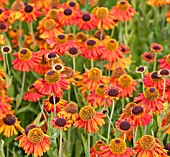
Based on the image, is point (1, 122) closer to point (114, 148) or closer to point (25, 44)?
point (114, 148)

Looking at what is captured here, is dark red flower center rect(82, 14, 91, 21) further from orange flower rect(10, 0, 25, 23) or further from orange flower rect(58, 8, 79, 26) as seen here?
orange flower rect(10, 0, 25, 23)

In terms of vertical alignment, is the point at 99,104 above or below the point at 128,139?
above

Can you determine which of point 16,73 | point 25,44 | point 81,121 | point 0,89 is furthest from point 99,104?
point 25,44

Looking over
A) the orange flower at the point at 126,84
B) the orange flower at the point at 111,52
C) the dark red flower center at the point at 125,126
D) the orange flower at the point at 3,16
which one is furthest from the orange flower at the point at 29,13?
the dark red flower center at the point at 125,126

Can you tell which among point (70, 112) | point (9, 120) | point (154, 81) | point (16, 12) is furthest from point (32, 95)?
point (16, 12)

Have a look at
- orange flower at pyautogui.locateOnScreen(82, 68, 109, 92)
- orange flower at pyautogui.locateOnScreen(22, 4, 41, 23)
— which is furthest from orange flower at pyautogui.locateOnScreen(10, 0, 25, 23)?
orange flower at pyautogui.locateOnScreen(82, 68, 109, 92)

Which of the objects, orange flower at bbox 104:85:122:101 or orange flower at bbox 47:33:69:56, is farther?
orange flower at bbox 47:33:69:56

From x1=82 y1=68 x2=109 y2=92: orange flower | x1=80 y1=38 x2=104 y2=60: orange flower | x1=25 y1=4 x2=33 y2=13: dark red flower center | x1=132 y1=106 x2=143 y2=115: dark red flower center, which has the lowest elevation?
x1=132 y1=106 x2=143 y2=115: dark red flower center

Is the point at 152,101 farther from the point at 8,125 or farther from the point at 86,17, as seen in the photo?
the point at 86,17
